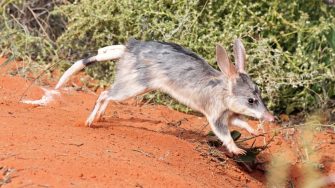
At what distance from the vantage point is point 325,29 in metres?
8.50

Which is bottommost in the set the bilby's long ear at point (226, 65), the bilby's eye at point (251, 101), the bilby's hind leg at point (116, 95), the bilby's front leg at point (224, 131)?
the bilby's front leg at point (224, 131)

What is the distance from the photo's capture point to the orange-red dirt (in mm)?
4844

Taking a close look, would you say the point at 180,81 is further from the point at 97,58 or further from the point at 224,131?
the point at 97,58

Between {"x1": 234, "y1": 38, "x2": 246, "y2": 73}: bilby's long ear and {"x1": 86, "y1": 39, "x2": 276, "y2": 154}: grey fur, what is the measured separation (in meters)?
0.03

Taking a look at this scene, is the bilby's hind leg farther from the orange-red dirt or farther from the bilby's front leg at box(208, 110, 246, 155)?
the bilby's front leg at box(208, 110, 246, 155)

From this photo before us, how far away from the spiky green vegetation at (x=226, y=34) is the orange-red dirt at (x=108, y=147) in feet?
2.22

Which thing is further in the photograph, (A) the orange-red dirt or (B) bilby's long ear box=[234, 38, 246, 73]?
(B) bilby's long ear box=[234, 38, 246, 73]

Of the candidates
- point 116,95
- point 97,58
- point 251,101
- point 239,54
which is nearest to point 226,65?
point 239,54

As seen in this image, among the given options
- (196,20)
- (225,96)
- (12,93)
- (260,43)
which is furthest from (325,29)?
(12,93)

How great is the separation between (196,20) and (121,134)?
2.24 m

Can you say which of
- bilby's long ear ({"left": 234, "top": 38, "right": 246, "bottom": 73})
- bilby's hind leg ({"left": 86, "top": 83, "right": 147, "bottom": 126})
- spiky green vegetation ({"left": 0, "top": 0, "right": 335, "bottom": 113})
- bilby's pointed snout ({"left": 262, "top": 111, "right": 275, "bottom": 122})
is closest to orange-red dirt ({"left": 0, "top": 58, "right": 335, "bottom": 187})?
bilby's hind leg ({"left": 86, "top": 83, "right": 147, "bottom": 126})

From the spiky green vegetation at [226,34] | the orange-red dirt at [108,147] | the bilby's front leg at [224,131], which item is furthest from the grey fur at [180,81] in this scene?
the spiky green vegetation at [226,34]

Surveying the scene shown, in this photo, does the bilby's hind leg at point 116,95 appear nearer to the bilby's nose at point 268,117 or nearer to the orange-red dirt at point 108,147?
the orange-red dirt at point 108,147

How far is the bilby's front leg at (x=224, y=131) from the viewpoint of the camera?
6.54m
